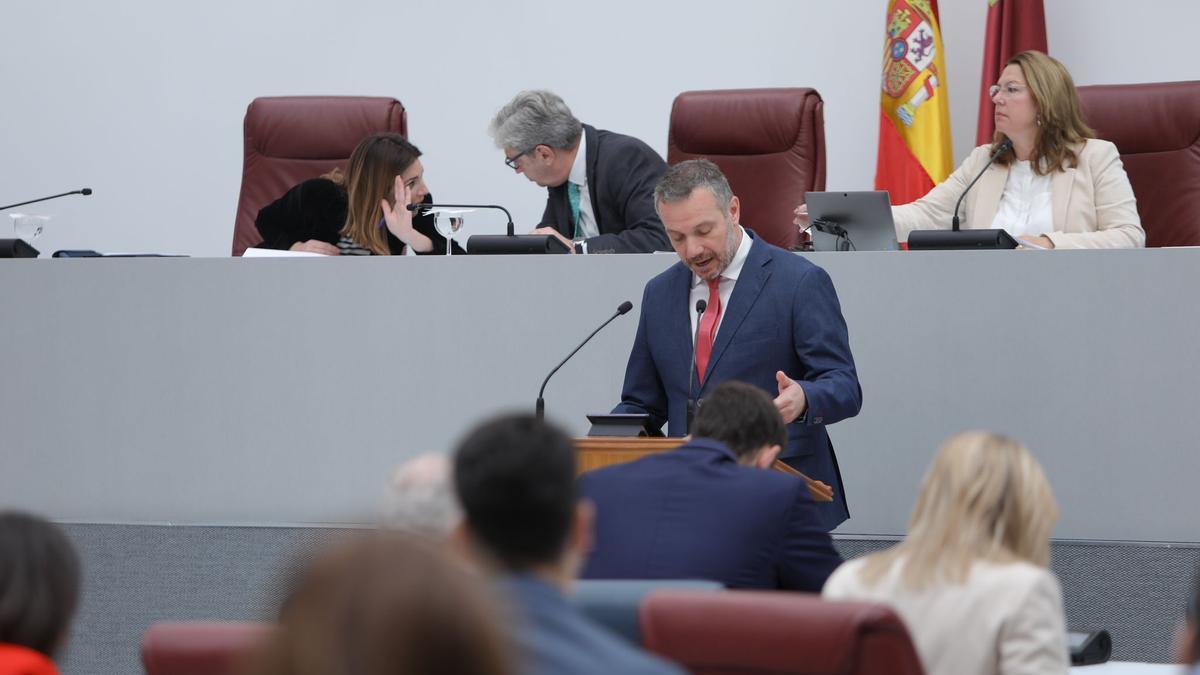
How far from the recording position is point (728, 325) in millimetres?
3615

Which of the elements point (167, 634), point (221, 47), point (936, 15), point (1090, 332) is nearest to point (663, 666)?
point (167, 634)

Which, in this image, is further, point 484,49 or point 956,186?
point 484,49

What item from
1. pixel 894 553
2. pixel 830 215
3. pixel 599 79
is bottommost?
pixel 894 553

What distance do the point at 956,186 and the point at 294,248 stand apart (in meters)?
2.09

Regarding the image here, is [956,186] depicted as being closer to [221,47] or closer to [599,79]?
[599,79]

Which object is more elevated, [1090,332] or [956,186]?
[956,186]

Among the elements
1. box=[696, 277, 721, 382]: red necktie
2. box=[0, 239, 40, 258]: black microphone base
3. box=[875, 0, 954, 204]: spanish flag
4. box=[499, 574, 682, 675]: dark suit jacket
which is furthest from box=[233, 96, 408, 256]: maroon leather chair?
box=[499, 574, 682, 675]: dark suit jacket

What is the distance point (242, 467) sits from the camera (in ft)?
14.1

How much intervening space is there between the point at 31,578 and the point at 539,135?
138 inches

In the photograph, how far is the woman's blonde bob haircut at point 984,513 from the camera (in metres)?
1.96

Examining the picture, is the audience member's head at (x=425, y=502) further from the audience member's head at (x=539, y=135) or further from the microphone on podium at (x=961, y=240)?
the audience member's head at (x=539, y=135)

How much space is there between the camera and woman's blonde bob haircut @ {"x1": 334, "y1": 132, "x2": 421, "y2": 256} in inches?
197

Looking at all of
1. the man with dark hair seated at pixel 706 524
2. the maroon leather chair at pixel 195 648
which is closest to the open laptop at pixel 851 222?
the man with dark hair seated at pixel 706 524

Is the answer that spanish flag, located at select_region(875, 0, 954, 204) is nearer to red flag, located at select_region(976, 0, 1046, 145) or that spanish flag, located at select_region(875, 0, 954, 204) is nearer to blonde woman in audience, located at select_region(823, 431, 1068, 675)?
red flag, located at select_region(976, 0, 1046, 145)
